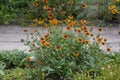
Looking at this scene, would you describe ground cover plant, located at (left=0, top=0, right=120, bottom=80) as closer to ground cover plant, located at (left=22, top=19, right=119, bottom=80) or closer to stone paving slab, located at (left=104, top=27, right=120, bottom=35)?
ground cover plant, located at (left=22, top=19, right=119, bottom=80)

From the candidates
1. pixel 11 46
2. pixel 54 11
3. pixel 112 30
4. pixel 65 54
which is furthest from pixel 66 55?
pixel 54 11

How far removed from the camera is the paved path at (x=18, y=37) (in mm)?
5539

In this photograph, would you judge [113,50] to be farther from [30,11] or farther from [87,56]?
[30,11]

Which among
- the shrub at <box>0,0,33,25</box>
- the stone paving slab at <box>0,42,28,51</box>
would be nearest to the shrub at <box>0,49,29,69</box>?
the stone paving slab at <box>0,42,28,51</box>

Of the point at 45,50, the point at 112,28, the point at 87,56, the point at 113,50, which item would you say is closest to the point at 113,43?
the point at 113,50

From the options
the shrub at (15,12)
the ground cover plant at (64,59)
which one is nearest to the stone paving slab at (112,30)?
the shrub at (15,12)

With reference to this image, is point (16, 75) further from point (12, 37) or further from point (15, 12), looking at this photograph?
point (15, 12)

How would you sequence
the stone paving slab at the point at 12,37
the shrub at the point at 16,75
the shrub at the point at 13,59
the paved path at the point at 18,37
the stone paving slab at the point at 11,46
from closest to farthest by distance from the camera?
the shrub at the point at 16,75 → the shrub at the point at 13,59 → the stone paving slab at the point at 11,46 → the paved path at the point at 18,37 → the stone paving slab at the point at 12,37

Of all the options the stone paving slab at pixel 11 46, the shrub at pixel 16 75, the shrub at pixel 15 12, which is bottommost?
the stone paving slab at pixel 11 46

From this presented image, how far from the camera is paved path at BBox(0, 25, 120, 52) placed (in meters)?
5.54

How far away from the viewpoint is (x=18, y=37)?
6.02 meters

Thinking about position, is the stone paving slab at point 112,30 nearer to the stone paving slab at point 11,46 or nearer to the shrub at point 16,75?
the stone paving slab at point 11,46

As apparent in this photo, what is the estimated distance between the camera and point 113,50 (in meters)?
Answer: 5.41

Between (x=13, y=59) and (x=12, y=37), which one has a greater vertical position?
(x=13, y=59)
